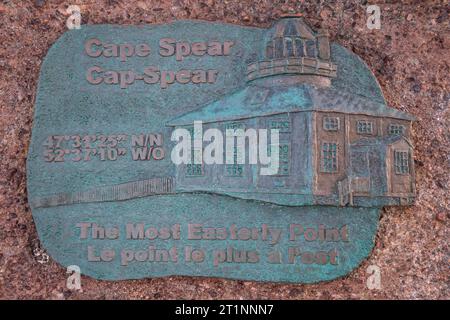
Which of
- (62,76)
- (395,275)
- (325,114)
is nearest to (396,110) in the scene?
(325,114)

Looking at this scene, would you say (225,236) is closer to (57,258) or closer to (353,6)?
(57,258)

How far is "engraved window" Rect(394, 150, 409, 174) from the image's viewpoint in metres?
2.93

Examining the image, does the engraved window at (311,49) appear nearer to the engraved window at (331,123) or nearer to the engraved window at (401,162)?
the engraved window at (331,123)

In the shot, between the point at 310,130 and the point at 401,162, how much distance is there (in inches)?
21.6

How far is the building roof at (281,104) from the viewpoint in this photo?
9.52 ft

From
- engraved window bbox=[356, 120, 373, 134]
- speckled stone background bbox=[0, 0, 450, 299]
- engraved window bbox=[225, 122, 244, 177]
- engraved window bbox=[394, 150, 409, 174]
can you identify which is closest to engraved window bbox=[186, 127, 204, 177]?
engraved window bbox=[225, 122, 244, 177]

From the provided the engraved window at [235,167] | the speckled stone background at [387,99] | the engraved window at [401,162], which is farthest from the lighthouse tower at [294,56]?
the engraved window at [401,162]

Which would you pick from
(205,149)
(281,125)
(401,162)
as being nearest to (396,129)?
(401,162)

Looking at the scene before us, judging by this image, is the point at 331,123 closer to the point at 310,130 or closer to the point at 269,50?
the point at 310,130

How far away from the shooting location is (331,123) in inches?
114

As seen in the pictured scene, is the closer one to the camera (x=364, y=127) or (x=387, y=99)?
(x=364, y=127)

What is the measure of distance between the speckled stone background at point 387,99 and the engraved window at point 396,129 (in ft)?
0.53

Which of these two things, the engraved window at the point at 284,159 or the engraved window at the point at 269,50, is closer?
the engraved window at the point at 284,159

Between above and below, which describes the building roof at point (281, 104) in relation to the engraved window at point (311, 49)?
below
